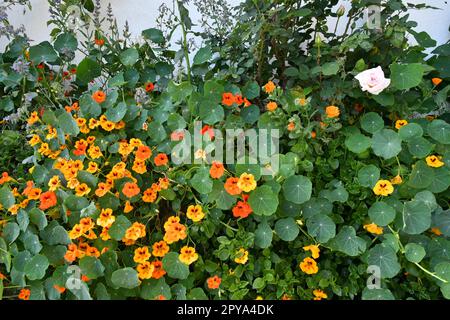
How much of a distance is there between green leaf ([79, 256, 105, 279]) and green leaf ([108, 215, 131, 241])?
0.08 meters

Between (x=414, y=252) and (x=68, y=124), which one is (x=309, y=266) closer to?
(x=414, y=252)

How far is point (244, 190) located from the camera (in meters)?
1.21

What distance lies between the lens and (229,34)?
1723mm

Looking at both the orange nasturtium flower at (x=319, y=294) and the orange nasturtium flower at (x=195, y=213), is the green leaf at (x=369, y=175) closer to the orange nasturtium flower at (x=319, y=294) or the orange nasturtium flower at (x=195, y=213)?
the orange nasturtium flower at (x=319, y=294)

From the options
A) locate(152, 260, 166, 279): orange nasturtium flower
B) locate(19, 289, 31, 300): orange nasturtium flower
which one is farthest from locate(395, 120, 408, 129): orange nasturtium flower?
locate(19, 289, 31, 300): orange nasturtium flower

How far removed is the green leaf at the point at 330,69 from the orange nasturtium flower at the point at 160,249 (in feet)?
2.40

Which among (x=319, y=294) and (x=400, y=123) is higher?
(x=400, y=123)

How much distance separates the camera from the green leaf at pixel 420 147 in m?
1.30

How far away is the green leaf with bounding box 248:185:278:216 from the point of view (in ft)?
3.96

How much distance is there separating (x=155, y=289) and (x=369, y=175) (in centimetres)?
70

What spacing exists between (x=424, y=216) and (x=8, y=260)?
46.1 inches

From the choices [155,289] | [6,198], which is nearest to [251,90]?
[155,289]

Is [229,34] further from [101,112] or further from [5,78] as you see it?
[5,78]
